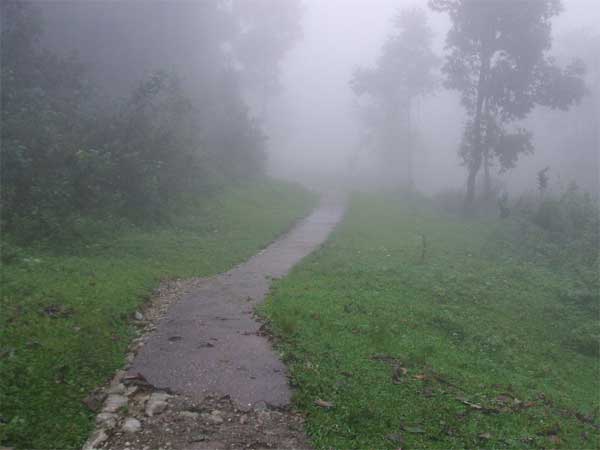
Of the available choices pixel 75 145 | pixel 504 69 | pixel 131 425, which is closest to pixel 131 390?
pixel 131 425

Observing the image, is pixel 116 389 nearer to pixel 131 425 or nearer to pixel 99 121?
pixel 131 425

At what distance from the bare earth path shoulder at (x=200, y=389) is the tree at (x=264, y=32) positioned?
38.0 metres

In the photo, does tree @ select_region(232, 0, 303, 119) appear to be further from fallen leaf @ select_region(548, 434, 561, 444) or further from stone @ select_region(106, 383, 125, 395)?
fallen leaf @ select_region(548, 434, 561, 444)

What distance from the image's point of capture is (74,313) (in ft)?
27.1

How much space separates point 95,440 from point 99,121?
15.3 metres

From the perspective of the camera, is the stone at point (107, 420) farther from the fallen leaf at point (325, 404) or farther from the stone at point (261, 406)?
the fallen leaf at point (325, 404)

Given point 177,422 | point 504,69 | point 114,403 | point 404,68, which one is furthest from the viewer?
point 404,68

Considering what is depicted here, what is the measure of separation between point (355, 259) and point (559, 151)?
53.1 metres

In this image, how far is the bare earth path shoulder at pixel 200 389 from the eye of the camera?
552 centimetres

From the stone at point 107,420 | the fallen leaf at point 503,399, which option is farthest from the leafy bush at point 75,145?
the fallen leaf at point 503,399

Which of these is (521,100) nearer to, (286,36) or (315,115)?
(286,36)

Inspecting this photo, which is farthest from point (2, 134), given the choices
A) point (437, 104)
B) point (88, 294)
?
point (437, 104)

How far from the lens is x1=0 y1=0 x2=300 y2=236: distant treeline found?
1443 cm

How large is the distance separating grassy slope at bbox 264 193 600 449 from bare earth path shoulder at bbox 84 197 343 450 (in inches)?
15.3
